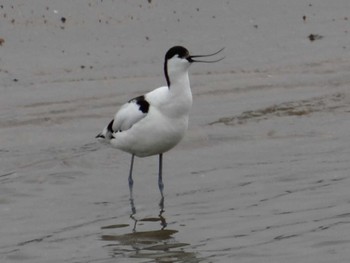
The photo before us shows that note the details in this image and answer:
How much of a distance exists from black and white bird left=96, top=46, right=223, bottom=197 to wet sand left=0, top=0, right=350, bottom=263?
45 cm

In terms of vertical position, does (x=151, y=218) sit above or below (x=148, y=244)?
above

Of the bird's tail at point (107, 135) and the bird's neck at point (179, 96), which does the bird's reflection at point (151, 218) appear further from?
the bird's tail at point (107, 135)

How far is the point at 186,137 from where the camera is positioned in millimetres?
12430

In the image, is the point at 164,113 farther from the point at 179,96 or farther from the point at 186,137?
the point at 186,137

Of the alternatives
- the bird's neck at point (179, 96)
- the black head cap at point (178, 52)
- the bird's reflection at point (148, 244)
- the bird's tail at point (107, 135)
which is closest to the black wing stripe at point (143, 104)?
the bird's neck at point (179, 96)

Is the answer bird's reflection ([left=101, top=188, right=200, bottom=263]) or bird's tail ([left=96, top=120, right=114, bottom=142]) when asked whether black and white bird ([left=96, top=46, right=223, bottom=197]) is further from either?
bird's reflection ([left=101, top=188, right=200, bottom=263])

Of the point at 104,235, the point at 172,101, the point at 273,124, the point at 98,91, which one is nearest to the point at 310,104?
the point at 273,124

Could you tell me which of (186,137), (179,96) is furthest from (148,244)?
(186,137)

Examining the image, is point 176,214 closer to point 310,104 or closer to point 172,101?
point 172,101

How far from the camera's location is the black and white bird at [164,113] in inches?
404

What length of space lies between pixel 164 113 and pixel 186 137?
2163 millimetres

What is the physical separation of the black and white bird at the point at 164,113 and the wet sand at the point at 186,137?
0.45 metres

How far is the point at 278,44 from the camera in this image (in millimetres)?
16844

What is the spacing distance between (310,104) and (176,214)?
451 cm
